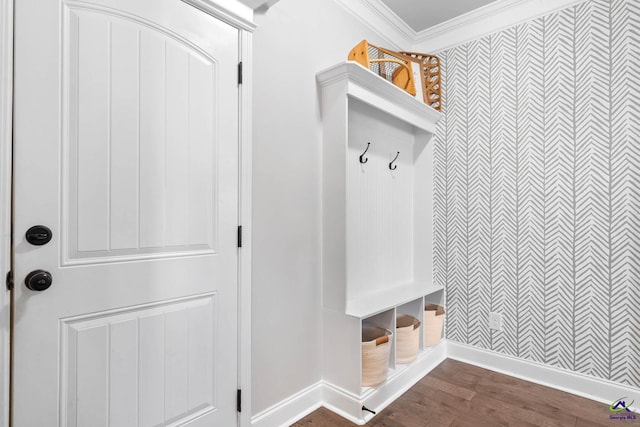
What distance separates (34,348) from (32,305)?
0.13 m

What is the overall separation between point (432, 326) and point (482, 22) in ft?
7.33

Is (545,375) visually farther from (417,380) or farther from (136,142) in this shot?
(136,142)

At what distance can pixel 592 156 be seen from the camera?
210 centimetres

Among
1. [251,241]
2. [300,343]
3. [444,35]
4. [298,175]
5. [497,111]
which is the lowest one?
[300,343]

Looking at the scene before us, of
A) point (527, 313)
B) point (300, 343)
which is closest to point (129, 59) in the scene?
point (300, 343)

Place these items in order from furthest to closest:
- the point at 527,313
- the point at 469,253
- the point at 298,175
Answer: the point at 469,253 → the point at 527,313 → the point at 298,175

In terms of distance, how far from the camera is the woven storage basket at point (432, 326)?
97.5 inches

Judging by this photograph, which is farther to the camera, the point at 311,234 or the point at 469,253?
the point at 469,253

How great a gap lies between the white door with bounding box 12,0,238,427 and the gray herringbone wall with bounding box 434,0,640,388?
5.98 ft

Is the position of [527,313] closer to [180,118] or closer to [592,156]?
[592,156]

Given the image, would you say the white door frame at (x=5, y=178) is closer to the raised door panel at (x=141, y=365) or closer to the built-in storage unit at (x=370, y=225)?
the raised door panel at (x=141, y=365)

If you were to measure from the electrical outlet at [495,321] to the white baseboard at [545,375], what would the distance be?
18 cm

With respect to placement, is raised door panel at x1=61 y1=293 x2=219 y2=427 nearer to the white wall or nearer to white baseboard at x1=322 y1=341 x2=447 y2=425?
the white wall

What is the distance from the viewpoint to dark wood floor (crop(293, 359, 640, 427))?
5.93 feet
